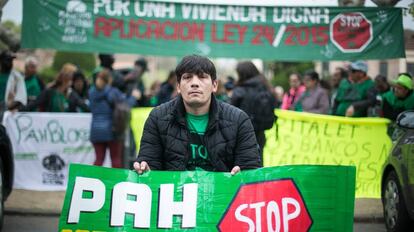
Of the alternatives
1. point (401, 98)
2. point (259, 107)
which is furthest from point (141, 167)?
point (401, 98)

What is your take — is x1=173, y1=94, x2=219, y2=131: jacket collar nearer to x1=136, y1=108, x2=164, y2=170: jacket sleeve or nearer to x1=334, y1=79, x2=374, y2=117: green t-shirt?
x1=136, y1=108, x2=164, y2=170: jacket sleeve

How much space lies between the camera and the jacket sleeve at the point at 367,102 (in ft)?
40.2

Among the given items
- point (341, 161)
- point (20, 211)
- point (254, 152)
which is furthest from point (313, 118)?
point (254, 152)

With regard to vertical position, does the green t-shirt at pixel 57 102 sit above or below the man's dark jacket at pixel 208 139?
below

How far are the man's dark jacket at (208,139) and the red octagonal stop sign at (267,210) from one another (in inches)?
8.7

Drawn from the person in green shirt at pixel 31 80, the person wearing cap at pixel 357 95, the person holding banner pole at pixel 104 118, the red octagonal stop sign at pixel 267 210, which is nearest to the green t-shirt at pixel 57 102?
the person in green shirt at pixel 31 80

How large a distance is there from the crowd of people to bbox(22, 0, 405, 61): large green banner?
2.02ft

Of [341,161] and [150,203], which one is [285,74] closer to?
[341,161]

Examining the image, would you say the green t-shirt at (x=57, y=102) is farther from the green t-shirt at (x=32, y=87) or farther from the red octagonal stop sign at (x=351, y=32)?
the red octagonal stop sign at (x=351, y=32)

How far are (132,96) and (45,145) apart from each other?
6.05 feet

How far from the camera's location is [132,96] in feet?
45.0

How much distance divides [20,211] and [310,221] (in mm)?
5845

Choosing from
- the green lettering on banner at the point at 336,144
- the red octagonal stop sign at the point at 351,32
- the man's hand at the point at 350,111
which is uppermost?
the red octagonal stop sign at the point at 351,32

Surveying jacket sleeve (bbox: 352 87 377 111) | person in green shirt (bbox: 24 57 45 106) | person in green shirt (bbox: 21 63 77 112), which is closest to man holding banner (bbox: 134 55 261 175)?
jacket sleeve (bbox: 352 87 377 111)
